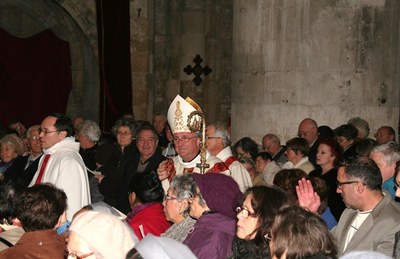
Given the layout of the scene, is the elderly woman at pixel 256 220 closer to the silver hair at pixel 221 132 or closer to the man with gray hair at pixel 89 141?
the silver hair at pixel 221 132

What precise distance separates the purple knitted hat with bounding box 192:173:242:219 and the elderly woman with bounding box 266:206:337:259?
3.70 ft

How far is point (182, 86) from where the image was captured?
16609 millimetres

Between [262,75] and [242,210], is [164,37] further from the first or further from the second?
[242,210]

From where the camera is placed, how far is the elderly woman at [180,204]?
584 cm

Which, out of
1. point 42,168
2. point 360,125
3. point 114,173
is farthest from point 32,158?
point 360,125

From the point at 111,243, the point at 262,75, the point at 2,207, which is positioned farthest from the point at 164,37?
the point at 111,243

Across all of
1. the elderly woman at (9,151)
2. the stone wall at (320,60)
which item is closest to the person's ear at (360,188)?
the stone wall at (320,60)

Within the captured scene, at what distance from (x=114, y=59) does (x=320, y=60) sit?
643 centimetres

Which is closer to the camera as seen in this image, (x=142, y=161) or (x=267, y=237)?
(x=267, y=237)

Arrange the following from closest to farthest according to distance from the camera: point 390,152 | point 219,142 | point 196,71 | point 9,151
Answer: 1. point 390,152
2. point 219,142
3. point 9,151
4. point 196,71

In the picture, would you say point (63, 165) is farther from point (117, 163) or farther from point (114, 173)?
point (117, 163)

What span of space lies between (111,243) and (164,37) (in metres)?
12.6

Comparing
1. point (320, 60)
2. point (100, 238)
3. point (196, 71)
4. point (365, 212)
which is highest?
point (320, 60)

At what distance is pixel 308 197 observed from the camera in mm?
5953
